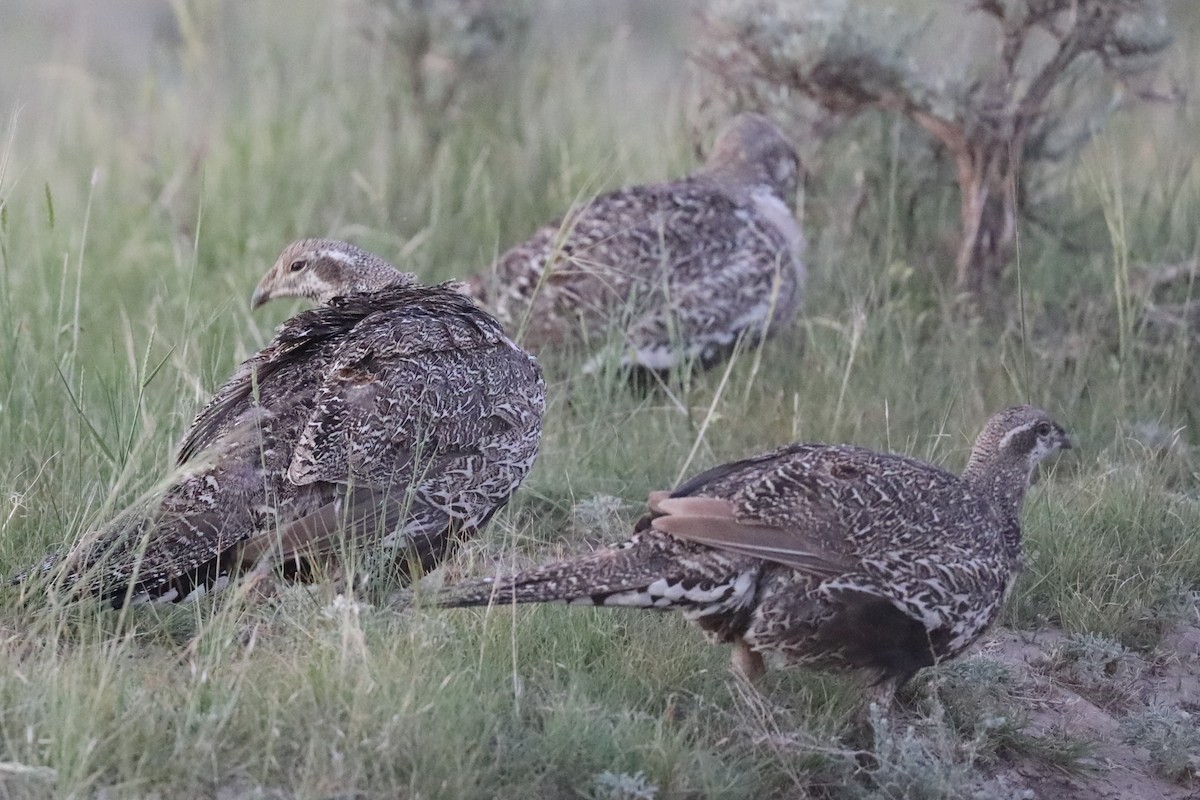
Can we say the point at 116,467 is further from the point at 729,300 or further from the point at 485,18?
the point at 485,18

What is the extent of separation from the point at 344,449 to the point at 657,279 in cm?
293

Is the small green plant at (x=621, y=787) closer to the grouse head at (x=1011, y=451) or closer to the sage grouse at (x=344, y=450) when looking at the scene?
the sage grouse at (x=344, y=450)

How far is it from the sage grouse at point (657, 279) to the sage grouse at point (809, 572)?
227cm

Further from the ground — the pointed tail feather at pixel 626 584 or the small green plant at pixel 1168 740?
the pointed tail feather at pixel 626 584

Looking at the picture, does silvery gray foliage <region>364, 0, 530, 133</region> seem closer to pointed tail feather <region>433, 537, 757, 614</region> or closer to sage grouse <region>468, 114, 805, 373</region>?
sage grouse <region>468, 114, 805, 373</region>

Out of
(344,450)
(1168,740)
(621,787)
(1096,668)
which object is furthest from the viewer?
(1096,668)

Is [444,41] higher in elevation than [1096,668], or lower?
higher

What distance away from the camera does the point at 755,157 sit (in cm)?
803

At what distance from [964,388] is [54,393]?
371cm

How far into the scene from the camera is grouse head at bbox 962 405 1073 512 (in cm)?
493

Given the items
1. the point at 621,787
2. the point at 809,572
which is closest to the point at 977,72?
the point at 809,572

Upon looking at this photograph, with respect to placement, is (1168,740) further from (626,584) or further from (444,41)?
(444,41)

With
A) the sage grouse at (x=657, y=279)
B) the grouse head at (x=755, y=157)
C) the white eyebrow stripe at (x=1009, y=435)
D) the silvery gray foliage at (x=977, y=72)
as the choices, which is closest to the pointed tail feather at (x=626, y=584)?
the white eyebrow stripe at (x=1009, y=435)

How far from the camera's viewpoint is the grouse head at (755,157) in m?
7.96
